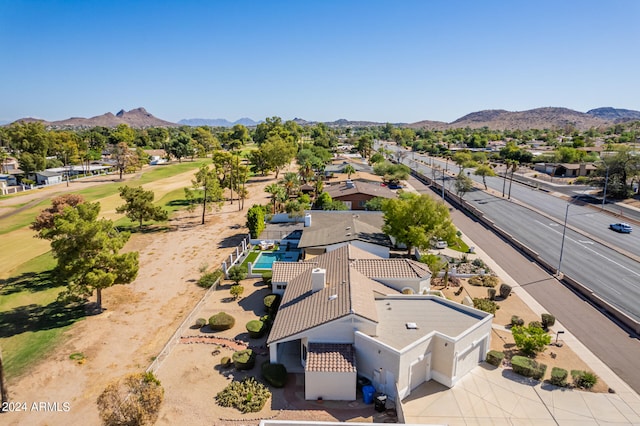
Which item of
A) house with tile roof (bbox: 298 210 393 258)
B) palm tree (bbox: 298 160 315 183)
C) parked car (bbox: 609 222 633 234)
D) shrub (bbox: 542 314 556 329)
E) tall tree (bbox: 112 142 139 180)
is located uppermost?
tall tree (bbox: 112 142 139 180)

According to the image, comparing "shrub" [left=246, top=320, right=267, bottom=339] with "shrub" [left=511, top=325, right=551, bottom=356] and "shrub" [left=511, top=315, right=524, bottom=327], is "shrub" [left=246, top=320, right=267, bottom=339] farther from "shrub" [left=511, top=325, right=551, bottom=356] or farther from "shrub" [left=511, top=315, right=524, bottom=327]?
"shrub" [left=511, top=315, right=524, bottom=327]

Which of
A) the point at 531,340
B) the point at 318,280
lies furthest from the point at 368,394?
the point at 531,340

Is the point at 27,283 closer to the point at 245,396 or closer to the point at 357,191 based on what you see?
the point at 245,396

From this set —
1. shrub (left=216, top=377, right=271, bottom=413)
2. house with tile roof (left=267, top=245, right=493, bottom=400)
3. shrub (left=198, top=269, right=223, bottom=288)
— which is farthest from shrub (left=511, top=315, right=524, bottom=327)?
shrub (left=198, top=269, right=223, bottom=288)

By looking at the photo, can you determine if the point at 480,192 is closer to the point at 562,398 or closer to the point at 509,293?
the point at 509,293

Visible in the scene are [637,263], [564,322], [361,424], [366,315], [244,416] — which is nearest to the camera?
[361,424]

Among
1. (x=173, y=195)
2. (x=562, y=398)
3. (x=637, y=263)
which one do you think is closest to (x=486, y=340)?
(x=562, y=398)

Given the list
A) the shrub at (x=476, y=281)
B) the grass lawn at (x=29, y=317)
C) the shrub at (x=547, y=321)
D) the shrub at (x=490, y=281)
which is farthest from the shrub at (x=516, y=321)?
the grass lawn at (x=29, y=317)

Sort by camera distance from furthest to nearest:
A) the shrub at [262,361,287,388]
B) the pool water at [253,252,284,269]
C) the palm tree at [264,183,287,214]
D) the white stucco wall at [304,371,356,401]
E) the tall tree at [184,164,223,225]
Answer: the palm tree at [264,183,287,214] → the tall tree at [184,164,223,225] → the pool water at [253,252,284,269] → the shrub at [262,361,287,388] → the white stucco wall at [304,371,356,401]
